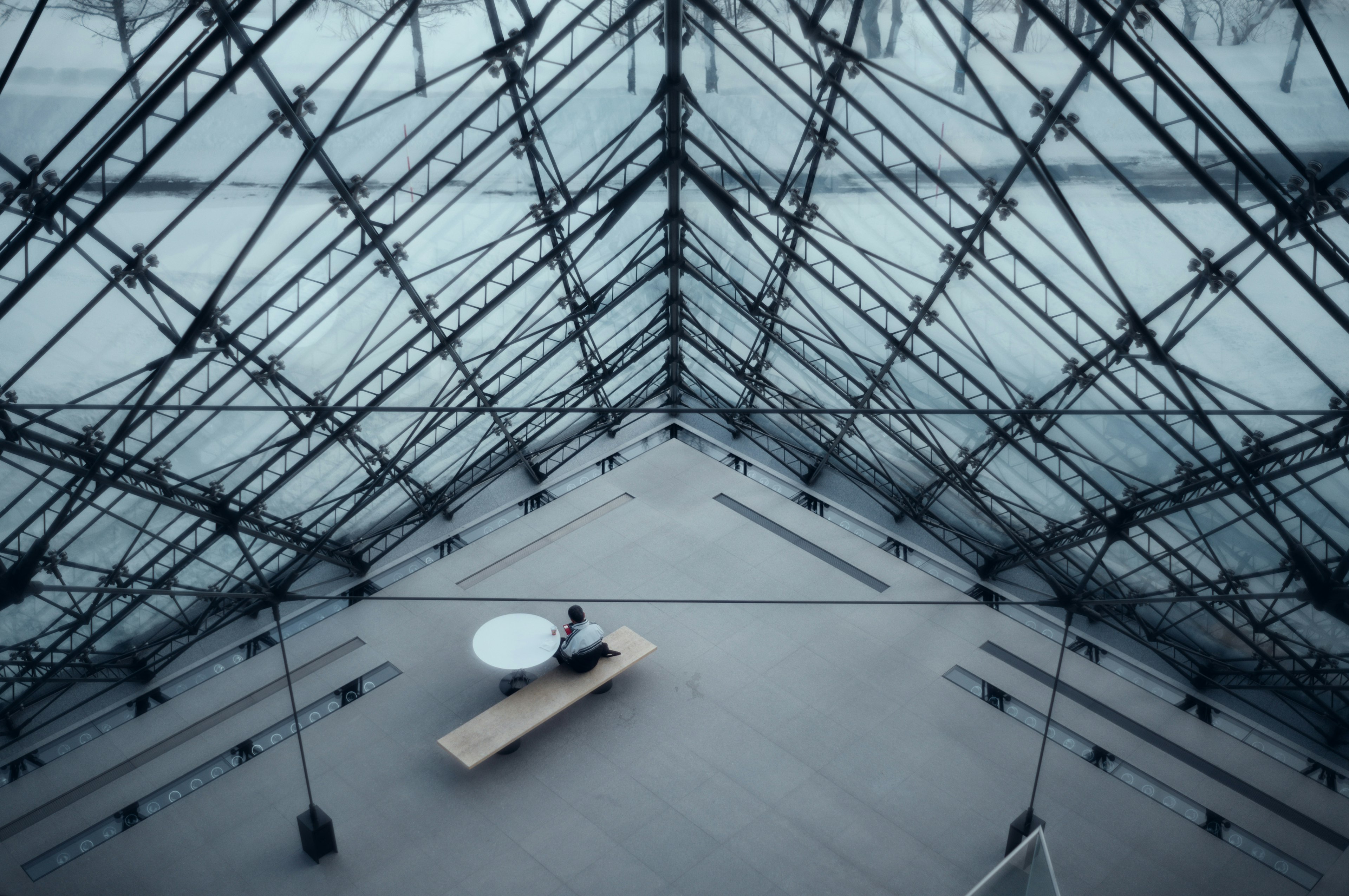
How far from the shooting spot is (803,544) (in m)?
22.6

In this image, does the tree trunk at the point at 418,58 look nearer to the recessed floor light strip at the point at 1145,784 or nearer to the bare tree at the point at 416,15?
the bare tree at the point at 416,15

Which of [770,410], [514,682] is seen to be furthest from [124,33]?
[514,682]

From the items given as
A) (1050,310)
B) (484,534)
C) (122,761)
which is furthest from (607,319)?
(122,761)

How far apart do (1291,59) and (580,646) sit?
41.3 feet

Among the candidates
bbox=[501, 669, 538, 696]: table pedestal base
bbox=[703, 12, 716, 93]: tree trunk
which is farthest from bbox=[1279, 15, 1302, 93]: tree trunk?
bbox=[501, 669, 538, 696]: table pedestal base

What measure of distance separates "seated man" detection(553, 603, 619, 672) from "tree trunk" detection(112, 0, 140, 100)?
33.1 feet

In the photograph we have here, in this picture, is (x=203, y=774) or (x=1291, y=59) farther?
(x=203, y=774)

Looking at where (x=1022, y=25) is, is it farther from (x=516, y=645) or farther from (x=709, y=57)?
Result: (x=516, y=645)

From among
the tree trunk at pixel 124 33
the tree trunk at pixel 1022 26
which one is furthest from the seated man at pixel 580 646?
the tree trunk at pixel 1022 26

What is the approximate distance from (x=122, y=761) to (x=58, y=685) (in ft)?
6.59

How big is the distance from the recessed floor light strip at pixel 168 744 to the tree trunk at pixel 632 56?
1087cm

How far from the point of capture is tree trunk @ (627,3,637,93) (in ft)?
52.3

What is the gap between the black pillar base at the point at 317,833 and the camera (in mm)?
15383

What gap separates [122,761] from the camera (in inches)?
691
